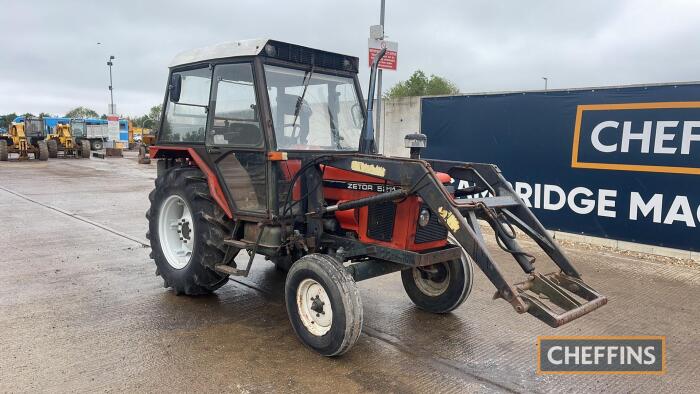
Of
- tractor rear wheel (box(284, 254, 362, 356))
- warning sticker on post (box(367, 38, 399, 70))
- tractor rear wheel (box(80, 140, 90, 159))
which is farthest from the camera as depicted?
tractor rear wheel (box(80, 140, 90, 159))

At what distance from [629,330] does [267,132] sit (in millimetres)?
3447

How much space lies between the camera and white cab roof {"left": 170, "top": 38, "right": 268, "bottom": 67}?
4.05 meters

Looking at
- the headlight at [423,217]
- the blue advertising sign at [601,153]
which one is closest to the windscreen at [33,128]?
the blue advertising sign at [601,153]

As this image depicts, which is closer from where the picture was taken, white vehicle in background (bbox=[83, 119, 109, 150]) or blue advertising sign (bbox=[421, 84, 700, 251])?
blue advertising sign (bbox=[421, 84, 700, 251])

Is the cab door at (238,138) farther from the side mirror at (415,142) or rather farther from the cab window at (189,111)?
the side mirror at (415,142)

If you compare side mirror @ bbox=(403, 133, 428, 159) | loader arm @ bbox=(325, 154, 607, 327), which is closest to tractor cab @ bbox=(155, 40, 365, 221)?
loader arm @ bbox=(325, 154, 607, 327)

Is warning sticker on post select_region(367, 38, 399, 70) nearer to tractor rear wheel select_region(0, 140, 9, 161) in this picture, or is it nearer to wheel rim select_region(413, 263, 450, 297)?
wheel rim select_region(413, 263, 450, 297)

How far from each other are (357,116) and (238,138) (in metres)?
1.15

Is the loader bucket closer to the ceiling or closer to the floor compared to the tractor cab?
closer to the floor

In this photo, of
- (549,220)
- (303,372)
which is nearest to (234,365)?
(303,372)

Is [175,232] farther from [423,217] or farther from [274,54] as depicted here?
[423,217]

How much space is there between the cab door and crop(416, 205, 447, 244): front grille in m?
1.23
